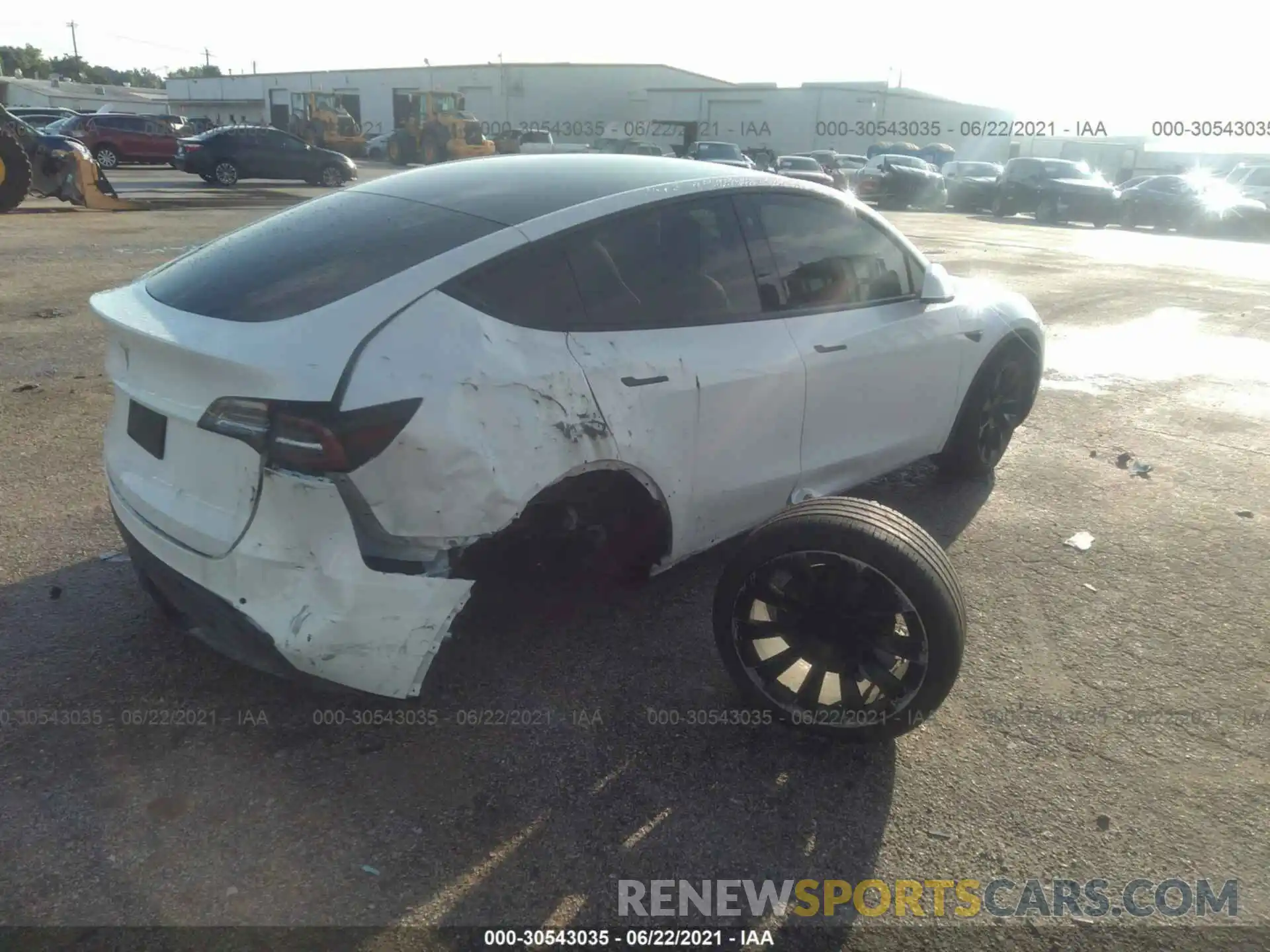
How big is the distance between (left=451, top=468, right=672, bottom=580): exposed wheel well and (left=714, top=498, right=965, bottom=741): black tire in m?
0.41

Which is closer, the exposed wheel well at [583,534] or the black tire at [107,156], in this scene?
the exposed wheel well at [583,534]

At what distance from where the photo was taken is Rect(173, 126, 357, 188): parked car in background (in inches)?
961

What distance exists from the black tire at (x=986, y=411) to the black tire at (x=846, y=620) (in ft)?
6.50

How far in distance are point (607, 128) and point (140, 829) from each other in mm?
53989

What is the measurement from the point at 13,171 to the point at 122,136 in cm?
1700

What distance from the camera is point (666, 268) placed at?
3186 millimetres

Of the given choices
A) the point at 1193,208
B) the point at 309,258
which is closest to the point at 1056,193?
the point at 1193,208

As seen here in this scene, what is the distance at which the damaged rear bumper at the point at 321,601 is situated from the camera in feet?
7.89

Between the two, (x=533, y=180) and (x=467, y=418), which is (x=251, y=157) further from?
(x=467, y=418)

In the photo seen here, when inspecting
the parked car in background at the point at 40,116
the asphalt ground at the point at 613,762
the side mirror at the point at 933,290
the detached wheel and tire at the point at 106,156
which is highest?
the parked car in background at the point at 40,116

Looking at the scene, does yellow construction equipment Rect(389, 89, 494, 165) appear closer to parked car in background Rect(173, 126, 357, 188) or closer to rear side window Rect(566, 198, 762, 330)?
parked car in background Rect(173, 126, 357, 188)

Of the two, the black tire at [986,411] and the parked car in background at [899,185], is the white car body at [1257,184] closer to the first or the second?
the parked car in background at [899,185]

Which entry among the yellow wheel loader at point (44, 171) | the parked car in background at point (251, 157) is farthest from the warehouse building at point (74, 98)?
the yellow wheel loader at point (44, 171)

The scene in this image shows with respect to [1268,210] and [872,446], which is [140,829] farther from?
[1268,210]
